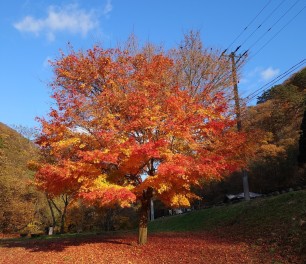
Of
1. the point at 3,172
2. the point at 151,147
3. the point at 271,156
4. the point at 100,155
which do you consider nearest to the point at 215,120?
the point at 151,147

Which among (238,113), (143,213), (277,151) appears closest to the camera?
(143,213)

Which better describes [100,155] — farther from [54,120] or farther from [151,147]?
[54,120]

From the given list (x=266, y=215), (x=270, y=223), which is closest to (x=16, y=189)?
(x=266, y=215)

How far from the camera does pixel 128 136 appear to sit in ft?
44.3

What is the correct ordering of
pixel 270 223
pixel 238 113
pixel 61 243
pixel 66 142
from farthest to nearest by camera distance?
pixel 238 113, pixel 61 243, pixel 270 223, pixel 66 142

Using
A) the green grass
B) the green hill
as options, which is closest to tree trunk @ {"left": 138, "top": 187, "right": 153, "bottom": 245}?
the green hill

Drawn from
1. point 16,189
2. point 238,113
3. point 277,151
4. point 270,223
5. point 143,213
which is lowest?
point 270,223

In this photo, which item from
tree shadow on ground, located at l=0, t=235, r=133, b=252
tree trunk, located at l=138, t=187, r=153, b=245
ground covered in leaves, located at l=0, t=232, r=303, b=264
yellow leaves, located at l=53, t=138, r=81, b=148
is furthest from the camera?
tree shadow on ground, located at l=0, t=235, r=133, b=252

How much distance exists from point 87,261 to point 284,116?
41.6 m

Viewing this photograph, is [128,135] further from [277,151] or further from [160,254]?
[277,151]

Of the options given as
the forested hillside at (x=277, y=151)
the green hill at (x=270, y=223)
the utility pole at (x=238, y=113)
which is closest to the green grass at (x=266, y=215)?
the green hill at (x=270, y=223)

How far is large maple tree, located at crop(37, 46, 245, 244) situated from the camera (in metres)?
12.4

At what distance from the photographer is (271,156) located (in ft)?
135

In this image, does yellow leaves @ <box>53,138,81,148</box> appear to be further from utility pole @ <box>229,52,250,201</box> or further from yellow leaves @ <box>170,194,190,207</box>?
utility pole @ <box>229,52,250,201</box>
